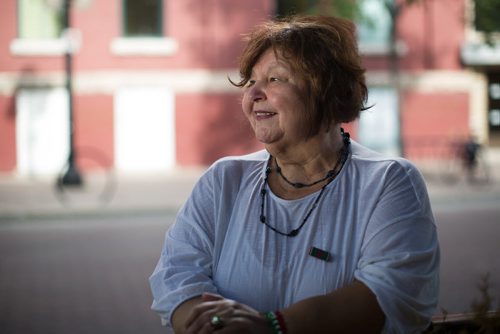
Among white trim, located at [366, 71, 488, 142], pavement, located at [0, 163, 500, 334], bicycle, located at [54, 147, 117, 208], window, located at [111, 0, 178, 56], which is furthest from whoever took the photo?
white trim, located at [366, 71, 488, 142]

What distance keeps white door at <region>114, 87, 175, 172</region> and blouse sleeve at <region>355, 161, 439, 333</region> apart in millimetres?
18321

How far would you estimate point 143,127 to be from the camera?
65.7 ft

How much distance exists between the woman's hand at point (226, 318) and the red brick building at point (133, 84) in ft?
57.6

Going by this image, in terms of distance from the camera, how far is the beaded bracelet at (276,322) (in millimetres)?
1833

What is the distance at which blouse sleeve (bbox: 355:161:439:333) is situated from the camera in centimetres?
186

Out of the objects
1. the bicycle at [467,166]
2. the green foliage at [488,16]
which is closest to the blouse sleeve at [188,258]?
the green foliage at [488,16]

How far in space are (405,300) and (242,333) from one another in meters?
0.38

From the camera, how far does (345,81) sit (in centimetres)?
205

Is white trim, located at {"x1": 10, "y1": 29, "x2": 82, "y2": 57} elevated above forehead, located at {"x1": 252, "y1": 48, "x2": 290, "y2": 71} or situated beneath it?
elevated above

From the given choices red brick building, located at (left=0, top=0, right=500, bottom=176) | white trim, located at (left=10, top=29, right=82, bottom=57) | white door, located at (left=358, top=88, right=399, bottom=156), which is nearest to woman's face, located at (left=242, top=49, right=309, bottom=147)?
red brick building, located at (left=0, top=0, right=500, bottom=176)

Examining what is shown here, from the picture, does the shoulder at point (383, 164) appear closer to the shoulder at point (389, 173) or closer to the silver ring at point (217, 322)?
the shoulder at point (389, 173)

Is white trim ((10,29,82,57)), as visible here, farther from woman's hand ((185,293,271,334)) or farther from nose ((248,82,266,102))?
woman's hand ((185,293,271,334))

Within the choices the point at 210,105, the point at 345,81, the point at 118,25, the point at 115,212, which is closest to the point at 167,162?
the point at 210,105

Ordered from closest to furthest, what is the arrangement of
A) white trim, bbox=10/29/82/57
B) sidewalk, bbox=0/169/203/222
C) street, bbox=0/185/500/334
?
street, bbox=0/185/500/334
sidewalk, bbox=0/169/203/222
white trim, bbox=10/29/82/57
